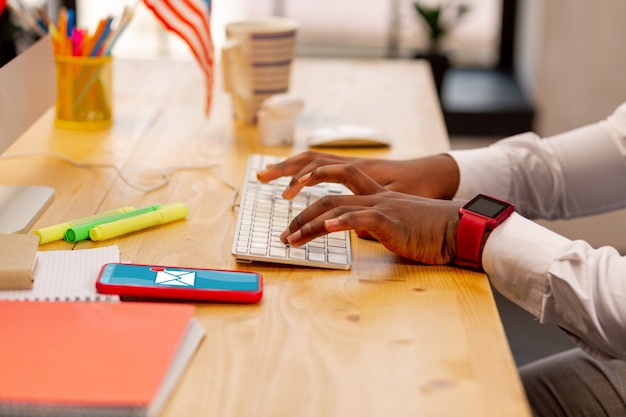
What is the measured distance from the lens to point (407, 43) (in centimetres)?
311

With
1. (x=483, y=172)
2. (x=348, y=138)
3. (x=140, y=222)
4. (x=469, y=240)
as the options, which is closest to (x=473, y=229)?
(x=469, y=240)

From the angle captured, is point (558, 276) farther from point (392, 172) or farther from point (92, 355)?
point (92, 355)

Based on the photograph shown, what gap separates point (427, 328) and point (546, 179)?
600 millimetres

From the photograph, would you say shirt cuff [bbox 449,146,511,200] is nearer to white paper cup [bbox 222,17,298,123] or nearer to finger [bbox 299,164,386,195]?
finger [bbox 299,164,386,195]

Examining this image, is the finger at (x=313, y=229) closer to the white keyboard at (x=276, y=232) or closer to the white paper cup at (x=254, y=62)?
the white keyboard at (x=276, y=232)

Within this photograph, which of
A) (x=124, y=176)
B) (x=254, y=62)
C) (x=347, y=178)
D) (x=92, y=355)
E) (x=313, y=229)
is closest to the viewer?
(x=92, y=355)

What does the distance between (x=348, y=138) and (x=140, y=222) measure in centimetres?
52

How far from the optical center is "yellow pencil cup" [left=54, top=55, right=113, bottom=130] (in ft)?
5.02

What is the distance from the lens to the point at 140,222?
1.12 m

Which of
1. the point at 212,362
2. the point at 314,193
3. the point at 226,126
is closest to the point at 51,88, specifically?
the point at 226,126

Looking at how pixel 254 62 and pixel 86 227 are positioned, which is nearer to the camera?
pixel 86 227

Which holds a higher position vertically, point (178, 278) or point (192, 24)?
point (192, 24)

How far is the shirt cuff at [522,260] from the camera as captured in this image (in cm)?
100

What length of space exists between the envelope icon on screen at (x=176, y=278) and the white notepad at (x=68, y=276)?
55 mm
